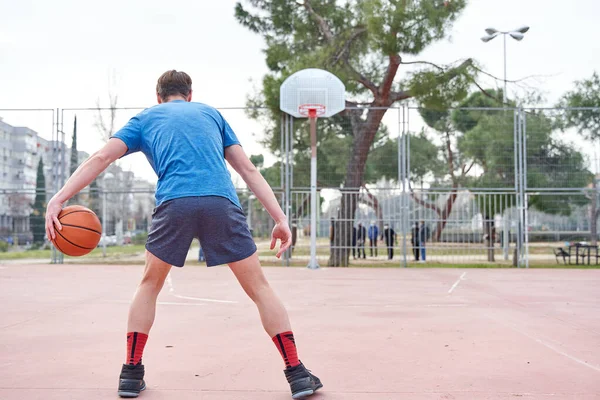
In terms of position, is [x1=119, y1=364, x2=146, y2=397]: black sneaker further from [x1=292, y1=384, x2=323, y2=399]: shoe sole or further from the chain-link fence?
the chain-link fence

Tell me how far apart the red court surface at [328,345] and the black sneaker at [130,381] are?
0.09m

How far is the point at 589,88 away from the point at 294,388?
24559mm

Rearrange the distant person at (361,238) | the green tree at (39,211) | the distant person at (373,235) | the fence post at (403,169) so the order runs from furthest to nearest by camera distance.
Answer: the green tree at (39,211) → the distant person at (373,235) → the distant person at (361,238) → the fence post at (403,169)

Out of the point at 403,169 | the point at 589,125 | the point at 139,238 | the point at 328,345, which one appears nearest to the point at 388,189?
the point at 403,169

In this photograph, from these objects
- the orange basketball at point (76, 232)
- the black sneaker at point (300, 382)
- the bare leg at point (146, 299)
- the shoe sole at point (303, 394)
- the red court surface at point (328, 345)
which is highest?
the orange basketball at point (76, 232)

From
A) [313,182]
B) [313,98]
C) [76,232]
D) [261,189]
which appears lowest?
[76,232]

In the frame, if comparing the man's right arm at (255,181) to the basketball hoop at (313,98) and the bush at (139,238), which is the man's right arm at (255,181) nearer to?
the basketball hoop at (313,98)

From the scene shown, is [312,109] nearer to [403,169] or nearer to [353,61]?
[403,169]

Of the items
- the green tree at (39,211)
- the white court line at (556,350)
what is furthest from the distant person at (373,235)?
the white court line at (556,350)

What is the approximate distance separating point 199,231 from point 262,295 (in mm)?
463

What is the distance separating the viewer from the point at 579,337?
5.16m

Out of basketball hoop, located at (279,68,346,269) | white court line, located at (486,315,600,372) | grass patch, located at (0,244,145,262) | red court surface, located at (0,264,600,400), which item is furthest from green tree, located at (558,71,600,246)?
grass patch, located at (0,244,145,262)

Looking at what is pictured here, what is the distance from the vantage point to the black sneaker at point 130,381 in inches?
127

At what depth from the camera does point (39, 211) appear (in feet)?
56.2
